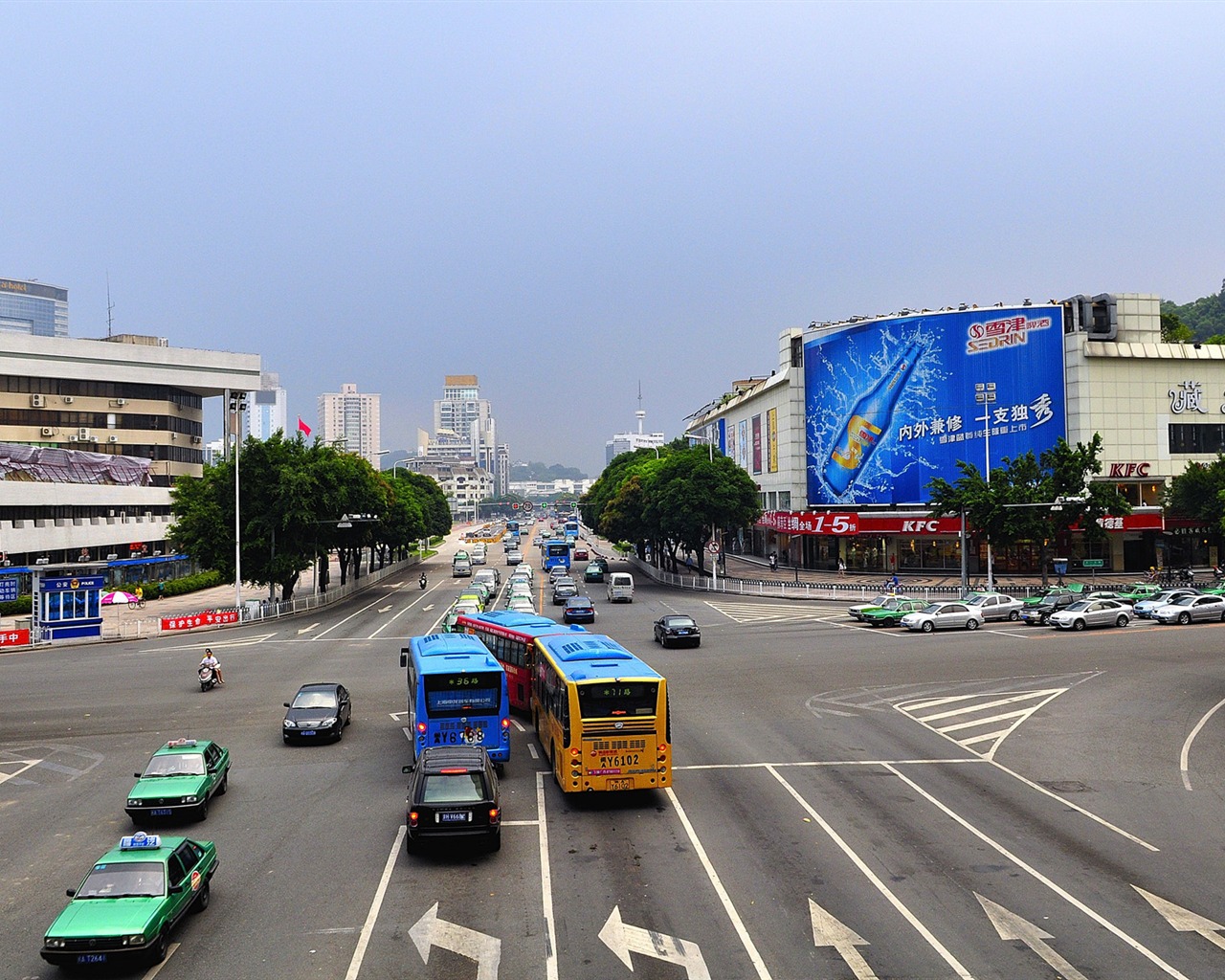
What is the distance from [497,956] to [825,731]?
50.0ft

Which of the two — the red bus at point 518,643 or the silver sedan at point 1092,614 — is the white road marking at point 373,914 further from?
the silver sedan at point 1092,614

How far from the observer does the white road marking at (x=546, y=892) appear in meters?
12.3

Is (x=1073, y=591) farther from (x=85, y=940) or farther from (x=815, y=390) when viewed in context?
(x=85, y=940)

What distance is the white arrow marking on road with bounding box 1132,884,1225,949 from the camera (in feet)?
43.1

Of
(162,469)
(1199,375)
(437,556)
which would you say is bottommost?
(437,556)

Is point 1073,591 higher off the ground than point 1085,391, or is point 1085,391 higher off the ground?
point 1085,391

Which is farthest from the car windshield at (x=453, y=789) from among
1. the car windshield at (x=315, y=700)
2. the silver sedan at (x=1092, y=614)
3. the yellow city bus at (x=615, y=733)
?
the silver sedan at (x=1092, y=614)

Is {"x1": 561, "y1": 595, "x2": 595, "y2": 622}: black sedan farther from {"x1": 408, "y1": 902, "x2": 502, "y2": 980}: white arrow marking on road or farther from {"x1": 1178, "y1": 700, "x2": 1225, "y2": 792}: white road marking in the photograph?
{"x1": 408, "y1": 902, "x2": 502, "y2": 980}: white arrow marking on road

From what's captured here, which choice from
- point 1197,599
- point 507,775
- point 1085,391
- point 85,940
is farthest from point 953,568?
point 85,940

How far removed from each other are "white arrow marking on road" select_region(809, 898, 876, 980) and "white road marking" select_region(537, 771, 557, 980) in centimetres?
347

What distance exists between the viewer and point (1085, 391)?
76.1 m

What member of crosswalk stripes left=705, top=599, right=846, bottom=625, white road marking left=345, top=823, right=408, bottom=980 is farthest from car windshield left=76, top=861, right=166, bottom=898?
crosswalk stripes left=705, top=599, right=846, bottom=625

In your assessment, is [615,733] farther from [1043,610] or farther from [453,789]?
[1043,610]

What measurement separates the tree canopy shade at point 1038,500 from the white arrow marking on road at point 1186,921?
47459mm
